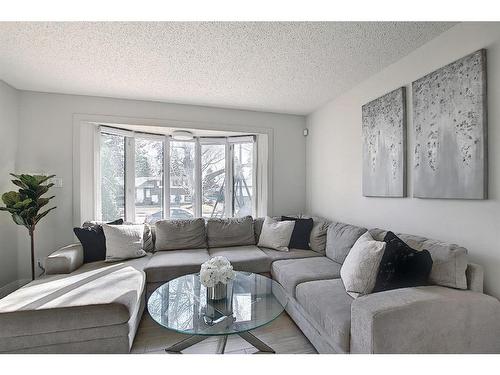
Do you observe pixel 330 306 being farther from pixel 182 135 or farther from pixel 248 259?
pixel 182 135

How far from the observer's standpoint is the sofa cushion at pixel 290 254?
263cm

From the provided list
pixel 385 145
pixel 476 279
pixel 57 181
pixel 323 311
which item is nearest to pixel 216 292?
pixel 323 311

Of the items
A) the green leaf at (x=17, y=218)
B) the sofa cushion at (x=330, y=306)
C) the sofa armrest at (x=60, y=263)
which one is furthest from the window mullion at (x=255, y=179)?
the green leaf at (x=17, y=218)

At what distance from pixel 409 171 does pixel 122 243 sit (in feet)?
9.48

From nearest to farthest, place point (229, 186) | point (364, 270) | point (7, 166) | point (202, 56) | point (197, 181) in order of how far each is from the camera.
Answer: point (364, 270), point (202, 56), point (7, 166), point (197, 181), point (229, 186)

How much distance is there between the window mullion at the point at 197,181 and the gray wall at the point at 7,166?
2.14 metres

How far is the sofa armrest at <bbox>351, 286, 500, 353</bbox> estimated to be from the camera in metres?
1.25

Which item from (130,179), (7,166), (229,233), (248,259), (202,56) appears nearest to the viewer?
(202,56)

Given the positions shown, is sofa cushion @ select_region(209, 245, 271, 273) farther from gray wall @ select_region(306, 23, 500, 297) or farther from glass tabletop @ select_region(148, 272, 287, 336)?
gray wall @ select_region(306, 23, 500, 297)

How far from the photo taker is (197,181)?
150 inches

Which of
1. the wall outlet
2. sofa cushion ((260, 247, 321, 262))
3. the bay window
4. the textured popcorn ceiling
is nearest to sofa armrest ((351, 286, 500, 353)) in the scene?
sofa cushion ((260, 247, 321, 262))

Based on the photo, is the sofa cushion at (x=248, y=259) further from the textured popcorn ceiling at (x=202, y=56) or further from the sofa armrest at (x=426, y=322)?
the textured popcorn ceiling at (x=202, y=56)
